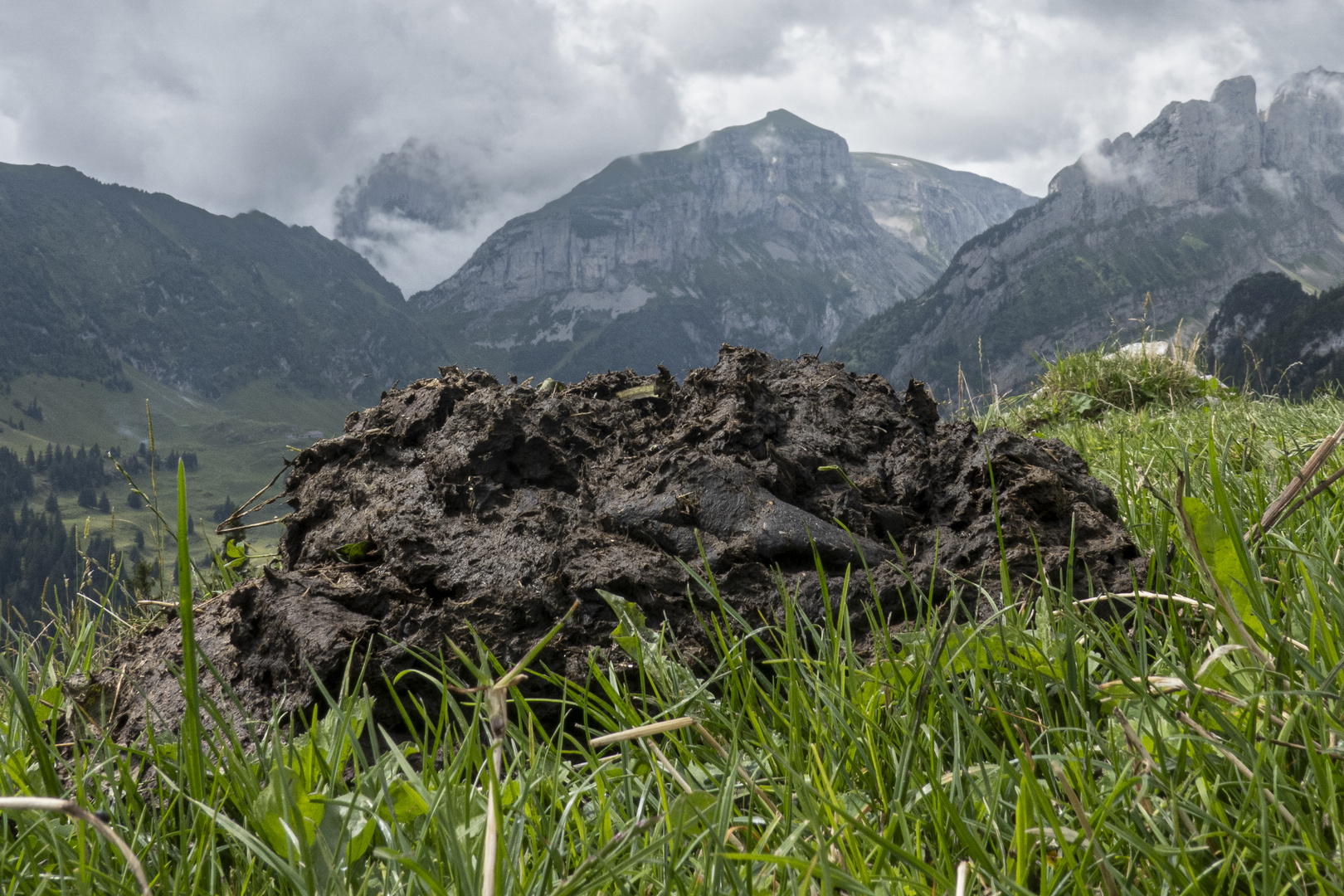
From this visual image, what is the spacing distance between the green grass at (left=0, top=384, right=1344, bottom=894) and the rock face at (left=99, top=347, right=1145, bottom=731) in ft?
0.71

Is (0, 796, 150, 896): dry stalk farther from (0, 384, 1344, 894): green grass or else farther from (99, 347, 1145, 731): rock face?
(99, 347, 1145, 731): rock face

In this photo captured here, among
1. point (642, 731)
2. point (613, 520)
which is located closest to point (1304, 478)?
point (642, 731)

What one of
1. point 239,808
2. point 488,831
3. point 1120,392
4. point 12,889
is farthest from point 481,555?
point 1120,392

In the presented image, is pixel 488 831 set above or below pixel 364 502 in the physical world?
below

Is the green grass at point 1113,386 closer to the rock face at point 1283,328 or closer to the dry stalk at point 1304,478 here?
the dry stalk at point 1304,478

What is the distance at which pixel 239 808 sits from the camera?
143 cm

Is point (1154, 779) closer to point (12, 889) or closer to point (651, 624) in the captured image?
point (651, 624)

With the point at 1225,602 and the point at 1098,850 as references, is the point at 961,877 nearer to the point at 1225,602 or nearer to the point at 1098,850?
the point at 1098,850

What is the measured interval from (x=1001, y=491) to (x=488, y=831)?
7.04 ft

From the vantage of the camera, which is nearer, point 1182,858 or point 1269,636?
point 1182,858

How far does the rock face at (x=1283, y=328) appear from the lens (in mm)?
107312

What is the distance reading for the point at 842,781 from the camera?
144 cm

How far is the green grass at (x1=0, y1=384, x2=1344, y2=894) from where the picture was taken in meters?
1.12

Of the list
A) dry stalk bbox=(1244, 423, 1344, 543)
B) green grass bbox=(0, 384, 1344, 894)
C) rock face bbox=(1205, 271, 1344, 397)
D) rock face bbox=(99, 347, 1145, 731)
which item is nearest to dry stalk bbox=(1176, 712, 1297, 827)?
green grass bbox=(0, 384, 1344, 894)
